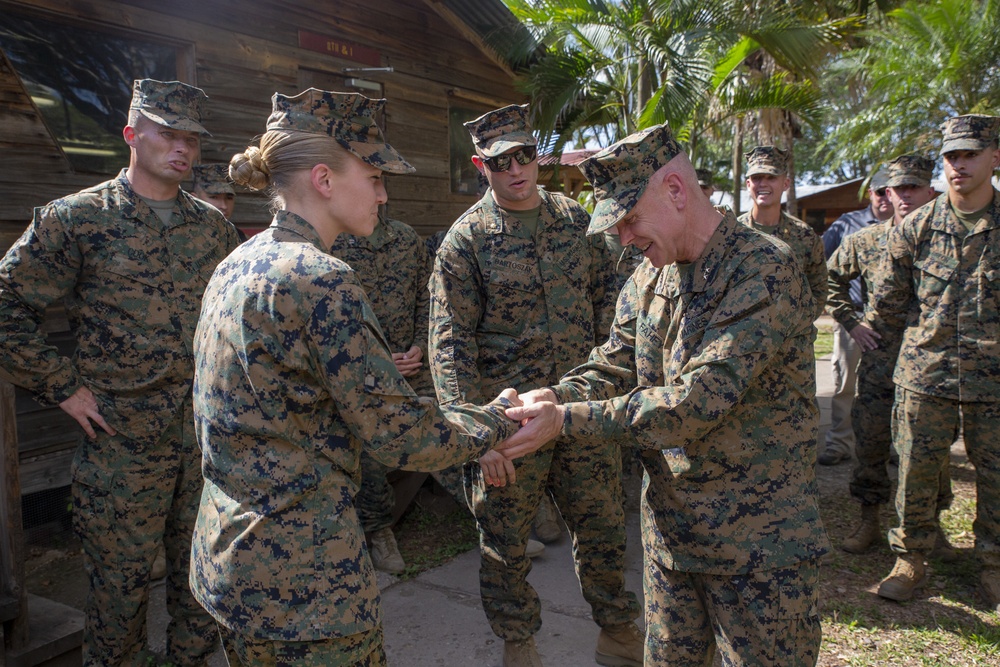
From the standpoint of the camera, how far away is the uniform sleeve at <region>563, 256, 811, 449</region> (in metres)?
2.21

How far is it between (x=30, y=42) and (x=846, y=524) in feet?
20.1

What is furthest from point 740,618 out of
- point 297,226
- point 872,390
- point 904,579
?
point 872,390

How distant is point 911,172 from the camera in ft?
17.8

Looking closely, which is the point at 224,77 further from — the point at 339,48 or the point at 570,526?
the point at 570,526

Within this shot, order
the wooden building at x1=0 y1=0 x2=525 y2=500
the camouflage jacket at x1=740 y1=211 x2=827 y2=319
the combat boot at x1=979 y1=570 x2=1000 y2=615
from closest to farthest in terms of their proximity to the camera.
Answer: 1. the combat boot at x1=979 y1=570 x2=1000 y2=615
2. the wooden building at x1=0 y1=0 x2=525 y2=500
3. the camouflage jacket at x1=740 y1=211 x2=827 y2=319

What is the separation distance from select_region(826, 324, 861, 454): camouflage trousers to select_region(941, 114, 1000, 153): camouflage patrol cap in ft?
10.4

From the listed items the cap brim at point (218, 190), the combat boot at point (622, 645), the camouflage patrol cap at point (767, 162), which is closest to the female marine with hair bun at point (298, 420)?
the combat boot at point (622, 645)

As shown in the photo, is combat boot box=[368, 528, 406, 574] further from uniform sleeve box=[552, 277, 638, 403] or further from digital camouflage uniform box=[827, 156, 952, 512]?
digital camouflage uniform box=[827, 156, 952, 512]

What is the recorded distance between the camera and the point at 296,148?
2.10 m

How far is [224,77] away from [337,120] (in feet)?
13.6

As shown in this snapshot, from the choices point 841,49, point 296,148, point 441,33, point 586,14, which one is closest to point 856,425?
point 296,148

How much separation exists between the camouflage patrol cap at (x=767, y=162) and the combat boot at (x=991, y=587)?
2835 mm

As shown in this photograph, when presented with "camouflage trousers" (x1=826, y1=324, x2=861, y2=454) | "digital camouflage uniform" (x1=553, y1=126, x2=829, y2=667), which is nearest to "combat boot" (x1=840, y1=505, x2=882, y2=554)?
"camouflage trousers" (x1=826, y1=324, x2=861, y2=454)

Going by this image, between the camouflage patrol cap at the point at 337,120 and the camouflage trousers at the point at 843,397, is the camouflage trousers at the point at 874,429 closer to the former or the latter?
the camouflage trousers at the point at 843,397
